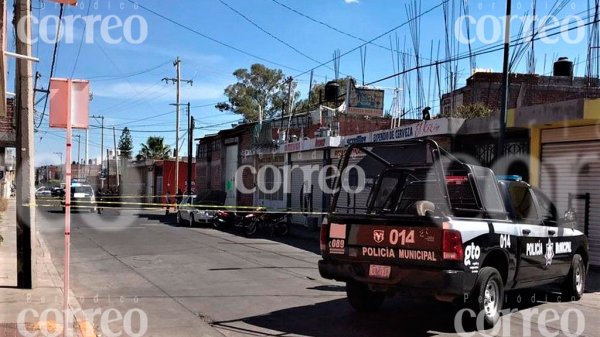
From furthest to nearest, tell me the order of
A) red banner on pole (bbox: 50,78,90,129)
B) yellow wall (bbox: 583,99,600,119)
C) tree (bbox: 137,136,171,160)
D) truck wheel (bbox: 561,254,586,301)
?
1. tree (bbox: 137,136,171,160)
2. yellow wall (bbox: 583,99,600,119)
3. truck wheel (bbox: 561,254,586,301)
4. red banner on pole (bbox: 50,78,90,129)

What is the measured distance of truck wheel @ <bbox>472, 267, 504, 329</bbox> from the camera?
23.0 feet

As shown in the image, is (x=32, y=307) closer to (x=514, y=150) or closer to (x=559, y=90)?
(x=514, y=150)

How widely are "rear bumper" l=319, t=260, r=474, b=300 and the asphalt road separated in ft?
1.86

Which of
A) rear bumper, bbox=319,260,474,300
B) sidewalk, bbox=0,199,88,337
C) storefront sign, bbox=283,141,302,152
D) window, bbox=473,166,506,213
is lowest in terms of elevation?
sidewalk, bbox=0,199,88,337

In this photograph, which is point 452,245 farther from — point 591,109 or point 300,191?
point 300,191

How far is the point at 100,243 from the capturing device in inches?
695

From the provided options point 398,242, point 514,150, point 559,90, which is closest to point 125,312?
point 398,242

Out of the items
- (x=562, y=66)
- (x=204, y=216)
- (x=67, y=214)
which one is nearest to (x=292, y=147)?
(x=204, y=216)

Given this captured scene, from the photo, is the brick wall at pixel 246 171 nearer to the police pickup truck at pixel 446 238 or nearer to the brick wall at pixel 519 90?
the brick wall at pixel 519 90

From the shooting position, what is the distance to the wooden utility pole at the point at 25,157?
30.3ft

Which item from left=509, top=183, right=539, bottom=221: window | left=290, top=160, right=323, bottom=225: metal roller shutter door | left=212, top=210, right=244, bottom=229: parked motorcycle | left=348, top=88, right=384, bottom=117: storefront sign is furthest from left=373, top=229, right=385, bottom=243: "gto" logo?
left=348, top=88, right=384, bottom=117: storefront sign

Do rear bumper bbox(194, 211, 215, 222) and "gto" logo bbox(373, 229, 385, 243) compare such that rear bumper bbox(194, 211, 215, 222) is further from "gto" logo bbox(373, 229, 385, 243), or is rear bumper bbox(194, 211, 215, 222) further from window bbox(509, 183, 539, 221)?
"gto" logo bbox(373, 229, 385, 243)

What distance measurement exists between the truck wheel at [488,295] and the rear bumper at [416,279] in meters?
0.24

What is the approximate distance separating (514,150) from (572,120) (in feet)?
10.0
